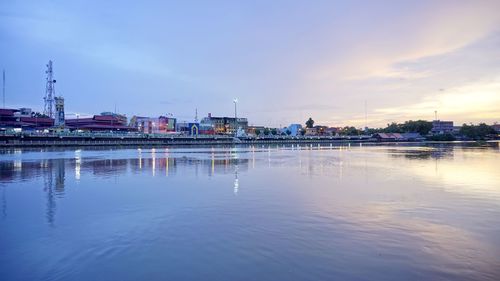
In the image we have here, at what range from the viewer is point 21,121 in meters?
130

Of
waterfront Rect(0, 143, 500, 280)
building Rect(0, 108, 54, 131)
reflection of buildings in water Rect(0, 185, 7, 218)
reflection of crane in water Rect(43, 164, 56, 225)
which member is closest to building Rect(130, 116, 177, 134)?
building Rect(0, 108, 54, 131)

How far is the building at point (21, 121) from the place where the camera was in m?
123

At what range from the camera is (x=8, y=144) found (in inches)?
3418

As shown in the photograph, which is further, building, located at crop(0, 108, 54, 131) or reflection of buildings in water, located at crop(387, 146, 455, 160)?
building, located at crop(0, 108, 54, 131)

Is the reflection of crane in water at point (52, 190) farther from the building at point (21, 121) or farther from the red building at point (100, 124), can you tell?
the red building at point (100, 124)

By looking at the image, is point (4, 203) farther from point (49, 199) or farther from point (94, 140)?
point (94, 140)

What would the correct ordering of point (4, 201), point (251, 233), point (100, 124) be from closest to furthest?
point (251, 233)
point (4, 201)
point (100, 124)

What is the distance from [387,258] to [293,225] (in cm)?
379

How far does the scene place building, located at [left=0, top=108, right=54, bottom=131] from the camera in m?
123

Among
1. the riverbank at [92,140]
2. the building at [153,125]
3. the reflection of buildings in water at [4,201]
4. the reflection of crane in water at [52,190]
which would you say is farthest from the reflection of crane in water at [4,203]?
the building at [153,125]

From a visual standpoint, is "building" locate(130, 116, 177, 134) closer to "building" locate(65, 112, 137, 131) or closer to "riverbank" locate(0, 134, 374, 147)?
"building" locate(65, 112, 137, 131)

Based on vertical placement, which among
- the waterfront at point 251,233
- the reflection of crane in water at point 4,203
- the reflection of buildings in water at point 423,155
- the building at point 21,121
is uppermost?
the building at point 21,121

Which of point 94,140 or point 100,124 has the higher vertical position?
point 100,124

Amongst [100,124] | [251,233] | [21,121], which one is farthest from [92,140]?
[251,233]
